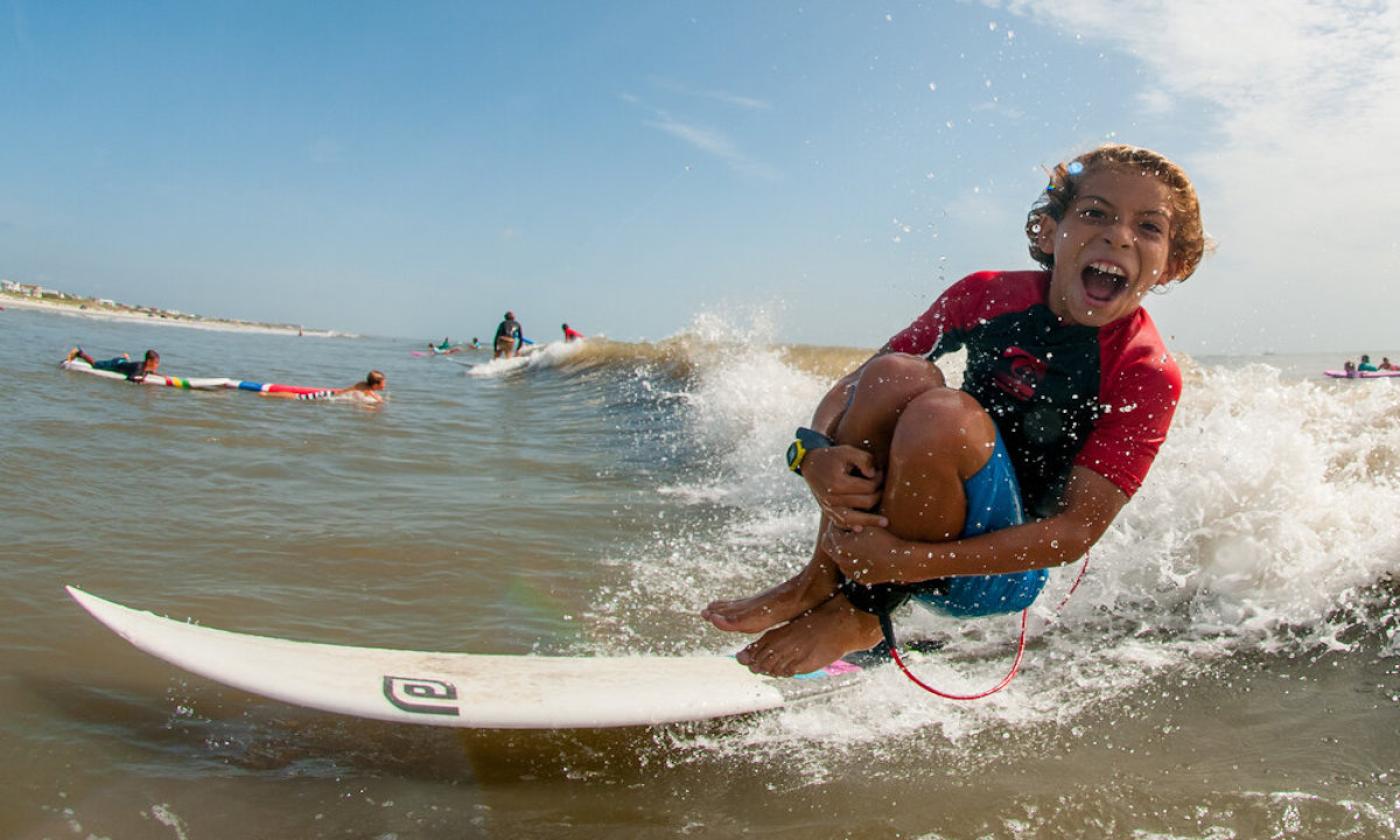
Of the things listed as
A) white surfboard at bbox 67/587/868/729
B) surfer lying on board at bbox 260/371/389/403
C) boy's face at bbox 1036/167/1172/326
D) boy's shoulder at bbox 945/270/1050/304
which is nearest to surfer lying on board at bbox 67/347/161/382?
surfer lying on board at bbox 260/371/389/403

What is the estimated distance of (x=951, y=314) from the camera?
311cm

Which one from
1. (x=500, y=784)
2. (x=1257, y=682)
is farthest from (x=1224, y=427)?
(x=500, y=784)

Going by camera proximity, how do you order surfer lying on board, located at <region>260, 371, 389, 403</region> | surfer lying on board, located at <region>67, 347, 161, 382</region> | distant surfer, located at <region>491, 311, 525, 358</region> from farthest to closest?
distant surfer, located at <region>491, 311, 525, 358</region> → surfer lying on board, located at <region>260, 371, 389, 403</region> → surfer lying on board, located at <region>67, 347, 161, 382</region>

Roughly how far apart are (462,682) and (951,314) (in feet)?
7.15

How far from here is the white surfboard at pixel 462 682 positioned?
3041mm

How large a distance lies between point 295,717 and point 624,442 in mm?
8167

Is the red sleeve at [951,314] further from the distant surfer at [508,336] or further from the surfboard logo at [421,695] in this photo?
the distant surfer at [508,336]

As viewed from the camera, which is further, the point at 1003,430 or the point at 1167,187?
the point at 1003,430

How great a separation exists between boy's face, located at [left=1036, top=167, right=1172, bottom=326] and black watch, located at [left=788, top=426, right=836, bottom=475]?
923mm

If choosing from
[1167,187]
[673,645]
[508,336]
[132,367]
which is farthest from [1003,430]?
[508,336]

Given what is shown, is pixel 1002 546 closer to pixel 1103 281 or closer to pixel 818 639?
pixel 818 639

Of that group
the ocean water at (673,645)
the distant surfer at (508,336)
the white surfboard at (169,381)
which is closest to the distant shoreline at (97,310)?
the distant surfer at (508,336)

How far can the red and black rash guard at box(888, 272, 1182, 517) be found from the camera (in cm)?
254

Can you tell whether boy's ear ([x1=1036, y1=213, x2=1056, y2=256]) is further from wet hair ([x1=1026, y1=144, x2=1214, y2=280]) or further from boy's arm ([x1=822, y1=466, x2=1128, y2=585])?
boy's arm ([x1=822, y1=466, x2=1128, y2=585])
